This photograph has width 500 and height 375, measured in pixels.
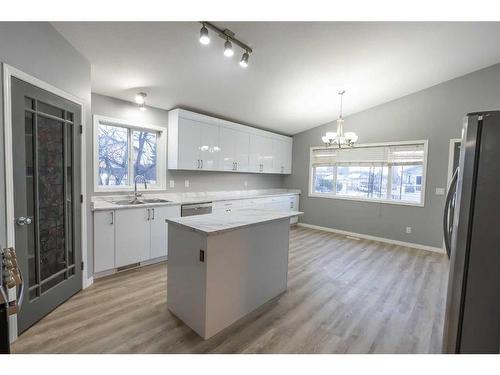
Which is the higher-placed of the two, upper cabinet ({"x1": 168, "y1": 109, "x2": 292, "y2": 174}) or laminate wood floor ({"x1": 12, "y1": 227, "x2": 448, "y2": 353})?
upper cabinet ({"x1": 168, "y1": 109, "x2": 292, "y2": 174})

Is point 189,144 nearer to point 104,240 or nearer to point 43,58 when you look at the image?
point 104,240

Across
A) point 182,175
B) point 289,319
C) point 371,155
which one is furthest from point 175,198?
point 371,155

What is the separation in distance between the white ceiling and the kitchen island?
6.08ft

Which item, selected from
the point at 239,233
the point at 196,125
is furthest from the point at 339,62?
the point at 239,233

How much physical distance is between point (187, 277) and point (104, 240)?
151 centimetres

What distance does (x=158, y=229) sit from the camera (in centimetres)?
337

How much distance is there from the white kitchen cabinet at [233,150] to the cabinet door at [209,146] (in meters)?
0.12

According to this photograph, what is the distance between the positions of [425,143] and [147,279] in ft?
17.0

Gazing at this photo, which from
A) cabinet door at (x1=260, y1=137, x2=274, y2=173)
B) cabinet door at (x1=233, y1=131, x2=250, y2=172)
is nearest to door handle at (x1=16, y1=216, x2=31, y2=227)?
cabinet door at (x1=233, y1=131, x2=250, y2=172)

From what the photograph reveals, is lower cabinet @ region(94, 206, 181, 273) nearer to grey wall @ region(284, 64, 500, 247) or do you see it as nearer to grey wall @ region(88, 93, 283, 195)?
grey wall @ region(88, 93, 283, 195)

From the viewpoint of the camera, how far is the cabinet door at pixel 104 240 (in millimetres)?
2809

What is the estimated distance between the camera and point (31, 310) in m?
1.97

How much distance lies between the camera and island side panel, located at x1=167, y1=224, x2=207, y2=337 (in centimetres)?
188
